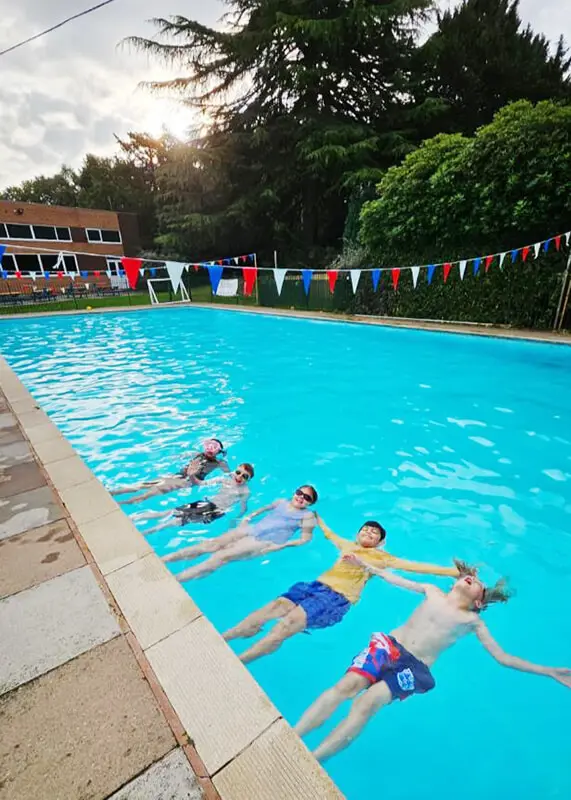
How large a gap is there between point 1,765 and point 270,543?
2.62 m

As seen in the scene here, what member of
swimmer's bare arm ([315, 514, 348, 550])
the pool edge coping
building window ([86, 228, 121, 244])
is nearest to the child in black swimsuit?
swimmer's bare arm ([315, 514, 348, 550])

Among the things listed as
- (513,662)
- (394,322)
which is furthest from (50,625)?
(394,322)

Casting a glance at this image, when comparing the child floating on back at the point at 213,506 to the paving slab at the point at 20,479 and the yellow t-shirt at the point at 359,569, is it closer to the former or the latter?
the paving slab at the point at 20,479

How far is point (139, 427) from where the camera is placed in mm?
6602

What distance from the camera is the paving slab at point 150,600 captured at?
212 centimetres

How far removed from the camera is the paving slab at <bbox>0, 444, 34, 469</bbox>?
410 cm

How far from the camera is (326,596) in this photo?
318cm

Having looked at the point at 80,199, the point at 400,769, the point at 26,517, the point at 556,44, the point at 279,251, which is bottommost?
the point at 400,769

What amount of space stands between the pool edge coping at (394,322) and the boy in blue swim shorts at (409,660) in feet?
32.0

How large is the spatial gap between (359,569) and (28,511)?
294 centimetres

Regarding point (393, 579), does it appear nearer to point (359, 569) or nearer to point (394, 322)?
point (359, 569)

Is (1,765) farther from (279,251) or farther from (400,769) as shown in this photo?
(279,251)

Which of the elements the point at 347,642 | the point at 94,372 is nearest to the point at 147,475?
the point at 347,642

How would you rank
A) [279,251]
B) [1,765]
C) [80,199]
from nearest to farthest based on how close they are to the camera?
[1,765], [279,251], [80,199]
